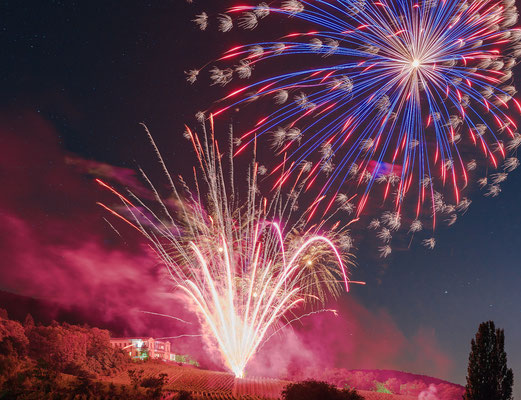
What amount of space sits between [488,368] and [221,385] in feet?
61.0

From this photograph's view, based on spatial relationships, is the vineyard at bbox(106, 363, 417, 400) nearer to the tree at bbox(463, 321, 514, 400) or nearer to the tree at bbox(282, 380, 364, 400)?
the tree at bbox(282, 380, 364, 400)

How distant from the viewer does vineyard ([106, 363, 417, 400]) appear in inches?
1198

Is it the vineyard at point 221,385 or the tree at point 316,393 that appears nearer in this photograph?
the tree at point 316,393

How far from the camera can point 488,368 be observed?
27.5 m

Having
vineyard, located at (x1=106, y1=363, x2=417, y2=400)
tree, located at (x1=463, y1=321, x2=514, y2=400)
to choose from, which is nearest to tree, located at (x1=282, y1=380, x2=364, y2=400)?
vineyard, located at (x1=106, y1=363, x2=417, y2=400)

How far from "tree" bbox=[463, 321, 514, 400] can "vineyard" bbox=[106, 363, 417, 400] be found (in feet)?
32.4

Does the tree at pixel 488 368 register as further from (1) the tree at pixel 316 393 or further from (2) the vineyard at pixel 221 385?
(2) the vineyard at pixel 221 385

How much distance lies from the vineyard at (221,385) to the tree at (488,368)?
9.86m

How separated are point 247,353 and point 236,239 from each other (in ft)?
31.8

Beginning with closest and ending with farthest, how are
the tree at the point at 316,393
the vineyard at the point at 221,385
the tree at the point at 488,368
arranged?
1. the tree at the point at 316,393
2. the tree at the point at 488,368
3. the vineyard at the point at 221,385

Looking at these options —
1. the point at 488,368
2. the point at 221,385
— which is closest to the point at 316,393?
the point at 221,385

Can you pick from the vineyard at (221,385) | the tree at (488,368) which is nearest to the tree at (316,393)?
the vineyard at (221,385)

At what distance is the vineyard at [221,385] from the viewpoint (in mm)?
30427

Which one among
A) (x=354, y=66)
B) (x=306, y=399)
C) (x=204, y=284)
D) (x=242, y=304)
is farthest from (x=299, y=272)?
(x=354, y=66)
